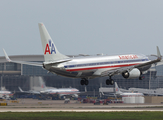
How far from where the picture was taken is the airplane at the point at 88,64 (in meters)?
66.9

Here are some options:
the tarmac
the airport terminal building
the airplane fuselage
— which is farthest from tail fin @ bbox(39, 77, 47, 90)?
the tarmac

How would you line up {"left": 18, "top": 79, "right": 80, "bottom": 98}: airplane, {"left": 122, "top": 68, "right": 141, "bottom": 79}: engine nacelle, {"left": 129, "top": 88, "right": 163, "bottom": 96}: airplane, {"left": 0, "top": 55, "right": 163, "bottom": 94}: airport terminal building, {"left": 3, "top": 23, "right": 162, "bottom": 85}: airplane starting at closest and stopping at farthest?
1. {"left": 3, "top": 23, "right": 162, "bottom": 85}: airplane
2. {"left": 122, "top": 68, "right": 141, "bottom": 79}: engine nacelle
3. {"left": 18, "top": 79, "right": 80, "bottom": 98}: airplane
4. {"left": 0, "top": 55, "right": 163, "bottom": 94}: airport terminal building
5. {"left": 129, "top": 88, "right": 163, "bottom": 96}: airplane

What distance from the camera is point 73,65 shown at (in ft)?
222

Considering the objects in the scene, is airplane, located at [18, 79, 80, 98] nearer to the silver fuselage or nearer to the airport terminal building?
the airport terminal building

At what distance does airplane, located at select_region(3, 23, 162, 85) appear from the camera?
6688 centimetres

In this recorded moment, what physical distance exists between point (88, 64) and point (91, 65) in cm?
85

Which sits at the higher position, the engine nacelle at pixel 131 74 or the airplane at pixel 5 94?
the engine nacelle at pixel 131 74

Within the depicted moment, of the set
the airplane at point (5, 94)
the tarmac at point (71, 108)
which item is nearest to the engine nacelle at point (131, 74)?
the tarmac at point (71, 108)

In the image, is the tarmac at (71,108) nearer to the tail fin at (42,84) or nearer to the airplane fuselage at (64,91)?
the tail fin at (42,84)

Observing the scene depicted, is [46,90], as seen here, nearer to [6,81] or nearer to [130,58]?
[6,81]

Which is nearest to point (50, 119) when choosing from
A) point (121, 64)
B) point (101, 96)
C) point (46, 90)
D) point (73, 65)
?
point (73, 65)

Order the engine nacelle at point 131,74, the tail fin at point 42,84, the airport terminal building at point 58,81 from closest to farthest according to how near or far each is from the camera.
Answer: the engine nacelle at point 131,74 → the tail fin at point 42,84 → the airport terminal building at point 58,81

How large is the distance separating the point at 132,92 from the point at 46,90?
48774 millimetres

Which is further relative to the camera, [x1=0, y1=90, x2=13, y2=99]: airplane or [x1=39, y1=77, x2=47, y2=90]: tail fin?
[x1=0, y1=90, x2=13, y2=99]: airplane
